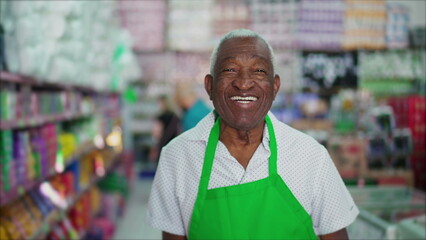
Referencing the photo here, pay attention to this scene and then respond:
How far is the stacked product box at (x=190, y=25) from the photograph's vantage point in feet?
32.6

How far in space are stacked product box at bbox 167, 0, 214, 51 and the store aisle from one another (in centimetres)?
268

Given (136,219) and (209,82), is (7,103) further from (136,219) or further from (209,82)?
(136,219)

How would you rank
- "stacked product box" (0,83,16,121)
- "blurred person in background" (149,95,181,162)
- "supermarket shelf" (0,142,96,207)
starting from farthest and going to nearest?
"blurred person in background" (149,95,181,162)
"stacked product box" (0,83,16,121)
"supermarket shelf" (0,142,96,207)

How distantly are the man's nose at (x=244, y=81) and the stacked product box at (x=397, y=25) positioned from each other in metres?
8.96

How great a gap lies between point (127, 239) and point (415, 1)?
24.4 feet

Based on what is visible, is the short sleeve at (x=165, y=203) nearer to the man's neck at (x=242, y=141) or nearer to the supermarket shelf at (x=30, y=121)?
the man's neck at (x=242, y=141)

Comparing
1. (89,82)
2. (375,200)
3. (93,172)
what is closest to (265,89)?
(375,200)

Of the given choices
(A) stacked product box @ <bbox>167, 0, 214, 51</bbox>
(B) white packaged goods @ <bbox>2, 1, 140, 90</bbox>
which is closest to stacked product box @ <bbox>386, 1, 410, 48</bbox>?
(A) stacked product box @ <bbox>167, 0, 214, 51</bbox>

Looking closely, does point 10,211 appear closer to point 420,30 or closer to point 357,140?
point 357,140

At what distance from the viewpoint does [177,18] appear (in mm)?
10000

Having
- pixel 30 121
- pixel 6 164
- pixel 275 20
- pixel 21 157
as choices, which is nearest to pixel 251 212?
pixel 6 164

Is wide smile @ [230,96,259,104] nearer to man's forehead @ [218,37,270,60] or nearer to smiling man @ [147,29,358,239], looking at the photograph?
smiling man @ [147,29,358,239]

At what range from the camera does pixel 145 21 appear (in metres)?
10.2

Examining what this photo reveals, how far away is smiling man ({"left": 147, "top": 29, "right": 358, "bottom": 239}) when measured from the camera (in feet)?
5.44
